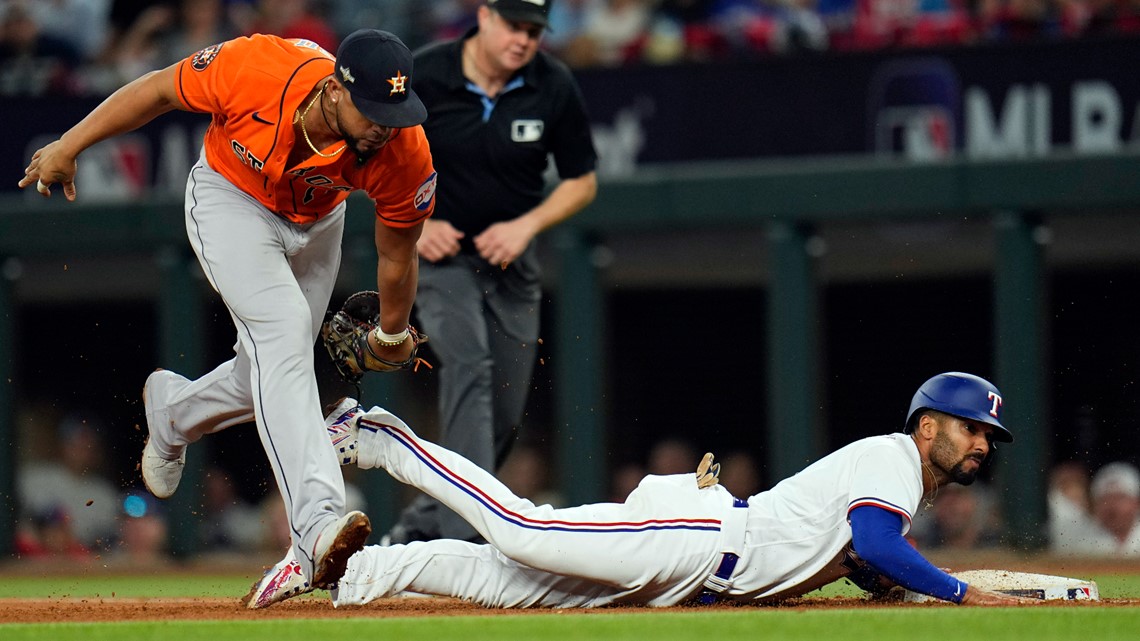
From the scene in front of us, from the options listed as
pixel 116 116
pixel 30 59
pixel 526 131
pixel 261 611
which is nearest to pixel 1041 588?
pixel 261 611

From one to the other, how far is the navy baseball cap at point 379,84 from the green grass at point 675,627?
1.42 metres

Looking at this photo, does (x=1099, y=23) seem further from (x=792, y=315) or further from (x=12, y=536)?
(x=12, y=536)

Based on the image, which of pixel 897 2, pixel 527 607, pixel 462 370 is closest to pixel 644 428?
pixel 897 2

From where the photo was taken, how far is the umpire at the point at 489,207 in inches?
252

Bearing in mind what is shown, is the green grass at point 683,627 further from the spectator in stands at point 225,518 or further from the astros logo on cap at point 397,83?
the spectator in stands at point 225,518

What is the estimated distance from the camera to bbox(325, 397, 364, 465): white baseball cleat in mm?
5340

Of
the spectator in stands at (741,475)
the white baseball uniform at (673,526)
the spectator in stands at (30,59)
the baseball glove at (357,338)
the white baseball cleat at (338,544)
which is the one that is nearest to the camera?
the white baseball cleat at (338,544)

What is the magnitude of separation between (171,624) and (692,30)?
6544 mm

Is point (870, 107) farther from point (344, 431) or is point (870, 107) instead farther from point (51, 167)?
point (51, 167)

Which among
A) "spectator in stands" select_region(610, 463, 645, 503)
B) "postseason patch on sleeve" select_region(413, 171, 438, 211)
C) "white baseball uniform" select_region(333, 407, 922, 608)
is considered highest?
"postseason patch on sleeve" select_region(413, 171, 438, 211)

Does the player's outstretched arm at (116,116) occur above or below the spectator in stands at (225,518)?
above

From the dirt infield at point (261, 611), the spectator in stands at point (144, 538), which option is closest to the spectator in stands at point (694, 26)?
the spectator in stands at point (144, 538)

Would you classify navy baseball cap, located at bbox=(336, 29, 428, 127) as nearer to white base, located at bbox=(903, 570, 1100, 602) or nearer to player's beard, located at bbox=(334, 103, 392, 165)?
player's beard, located at bbox=(334, 103, 392, 165)

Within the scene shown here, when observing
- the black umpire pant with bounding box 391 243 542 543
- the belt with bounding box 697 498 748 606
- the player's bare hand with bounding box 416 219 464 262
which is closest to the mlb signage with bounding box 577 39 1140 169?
the black umpire pant with bounding box 391 243 542 543
